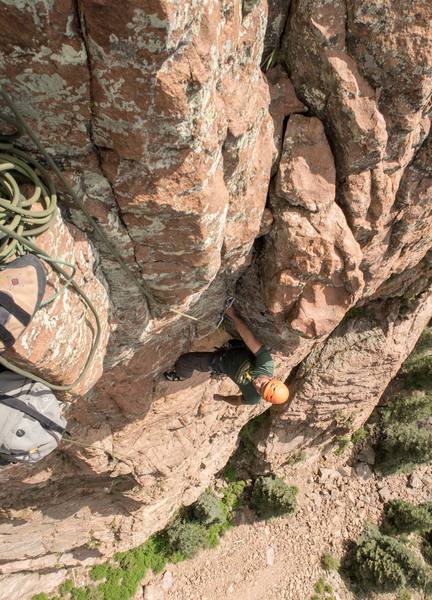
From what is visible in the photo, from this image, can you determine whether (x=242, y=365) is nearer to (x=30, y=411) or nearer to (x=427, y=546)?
(x=30, y=411)

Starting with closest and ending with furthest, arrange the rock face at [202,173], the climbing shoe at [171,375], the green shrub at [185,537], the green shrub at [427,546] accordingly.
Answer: the rock face at [202,173], the climbing shoe at [171,375], the green shrub at [185,537], the green shrub at [427,546]

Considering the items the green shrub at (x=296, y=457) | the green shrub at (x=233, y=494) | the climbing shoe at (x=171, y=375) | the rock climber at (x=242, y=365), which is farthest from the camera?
the green shrub at (x=233, y=494)

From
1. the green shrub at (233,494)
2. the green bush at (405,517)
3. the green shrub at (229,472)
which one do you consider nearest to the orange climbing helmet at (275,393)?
the green shrub at (229,472)

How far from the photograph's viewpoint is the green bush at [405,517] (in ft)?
40.3

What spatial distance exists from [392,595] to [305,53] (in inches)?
578

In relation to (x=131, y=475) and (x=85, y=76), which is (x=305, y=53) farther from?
(x=131, y=475)

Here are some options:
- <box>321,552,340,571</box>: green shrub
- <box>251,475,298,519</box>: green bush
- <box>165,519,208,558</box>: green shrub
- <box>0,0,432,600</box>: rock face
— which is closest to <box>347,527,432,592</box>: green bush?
<box>321,552,340,571</box>: green shrub

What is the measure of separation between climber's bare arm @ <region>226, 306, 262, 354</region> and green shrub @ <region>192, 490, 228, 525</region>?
7400mm

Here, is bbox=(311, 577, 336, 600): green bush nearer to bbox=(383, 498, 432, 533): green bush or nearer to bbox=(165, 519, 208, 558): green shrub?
bbox=(383, 498, 432, 533): green bush

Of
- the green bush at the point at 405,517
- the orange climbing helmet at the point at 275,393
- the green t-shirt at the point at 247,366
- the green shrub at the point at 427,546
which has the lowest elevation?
the green shrub at the point at 427,546

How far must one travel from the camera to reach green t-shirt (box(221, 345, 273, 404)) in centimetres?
595

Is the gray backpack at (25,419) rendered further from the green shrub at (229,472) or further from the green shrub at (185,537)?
the green shrub at (229,472)

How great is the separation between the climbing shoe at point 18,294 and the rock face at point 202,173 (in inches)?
8.6

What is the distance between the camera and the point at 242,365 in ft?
19.8
